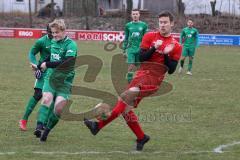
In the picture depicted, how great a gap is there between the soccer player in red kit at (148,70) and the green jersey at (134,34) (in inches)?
325

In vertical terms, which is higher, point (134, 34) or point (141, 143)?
point (134, 34)

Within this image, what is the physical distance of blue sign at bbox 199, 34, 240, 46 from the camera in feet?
123

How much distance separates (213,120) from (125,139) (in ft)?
8.32

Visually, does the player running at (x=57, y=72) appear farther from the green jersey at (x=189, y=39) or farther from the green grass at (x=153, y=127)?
the green jersey at (x=189, y=39)

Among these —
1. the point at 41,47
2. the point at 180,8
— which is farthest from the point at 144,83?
the point at 180,8

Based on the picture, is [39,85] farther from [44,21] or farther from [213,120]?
[44,21]

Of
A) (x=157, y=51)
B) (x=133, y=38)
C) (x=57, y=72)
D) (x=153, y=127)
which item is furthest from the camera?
(x=133, y=38)

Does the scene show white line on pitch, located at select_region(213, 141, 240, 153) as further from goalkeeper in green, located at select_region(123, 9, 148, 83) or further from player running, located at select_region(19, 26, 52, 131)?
goalkeeper in green, located at select_region(123, 9, 148, 83)

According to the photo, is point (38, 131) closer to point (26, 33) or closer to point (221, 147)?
point (221, 147)

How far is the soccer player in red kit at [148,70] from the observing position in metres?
7.90

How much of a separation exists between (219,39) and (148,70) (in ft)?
99.0

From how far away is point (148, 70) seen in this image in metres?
8.16

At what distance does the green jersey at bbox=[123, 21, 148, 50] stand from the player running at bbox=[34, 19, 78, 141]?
7668 millimetres

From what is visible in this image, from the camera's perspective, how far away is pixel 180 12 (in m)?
47.8
